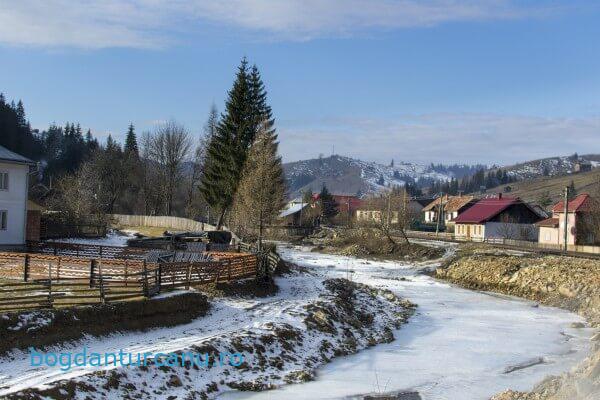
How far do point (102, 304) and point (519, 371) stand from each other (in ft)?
45.4

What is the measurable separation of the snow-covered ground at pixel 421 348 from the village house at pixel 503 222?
144 ft

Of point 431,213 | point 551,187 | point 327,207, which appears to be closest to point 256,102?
point 327,207

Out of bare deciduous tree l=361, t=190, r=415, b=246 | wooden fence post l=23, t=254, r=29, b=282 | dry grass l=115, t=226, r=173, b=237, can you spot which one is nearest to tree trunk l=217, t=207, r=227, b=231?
dry grass l=115, t=226, r=173, b=237

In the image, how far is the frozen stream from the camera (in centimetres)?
1688

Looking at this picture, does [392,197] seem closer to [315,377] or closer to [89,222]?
[89,222]

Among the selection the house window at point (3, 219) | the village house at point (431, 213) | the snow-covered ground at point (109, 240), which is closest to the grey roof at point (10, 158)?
the house window at point (3, 219)

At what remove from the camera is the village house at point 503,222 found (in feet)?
249

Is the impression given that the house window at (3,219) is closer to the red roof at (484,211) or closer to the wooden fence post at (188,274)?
the wooden fence post at (188,274)

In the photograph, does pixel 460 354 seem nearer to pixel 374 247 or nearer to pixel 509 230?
pixel 374 247

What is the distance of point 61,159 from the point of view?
4843 inches

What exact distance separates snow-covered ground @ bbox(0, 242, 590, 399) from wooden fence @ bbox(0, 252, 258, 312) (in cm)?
202

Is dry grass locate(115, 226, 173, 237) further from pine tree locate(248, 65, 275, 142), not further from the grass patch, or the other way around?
the grass patch

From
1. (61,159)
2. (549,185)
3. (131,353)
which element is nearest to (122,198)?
(61,159)

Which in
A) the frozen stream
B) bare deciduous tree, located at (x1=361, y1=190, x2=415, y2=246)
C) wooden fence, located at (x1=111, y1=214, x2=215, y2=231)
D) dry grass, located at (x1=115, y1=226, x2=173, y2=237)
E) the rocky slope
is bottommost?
the frozen stream
